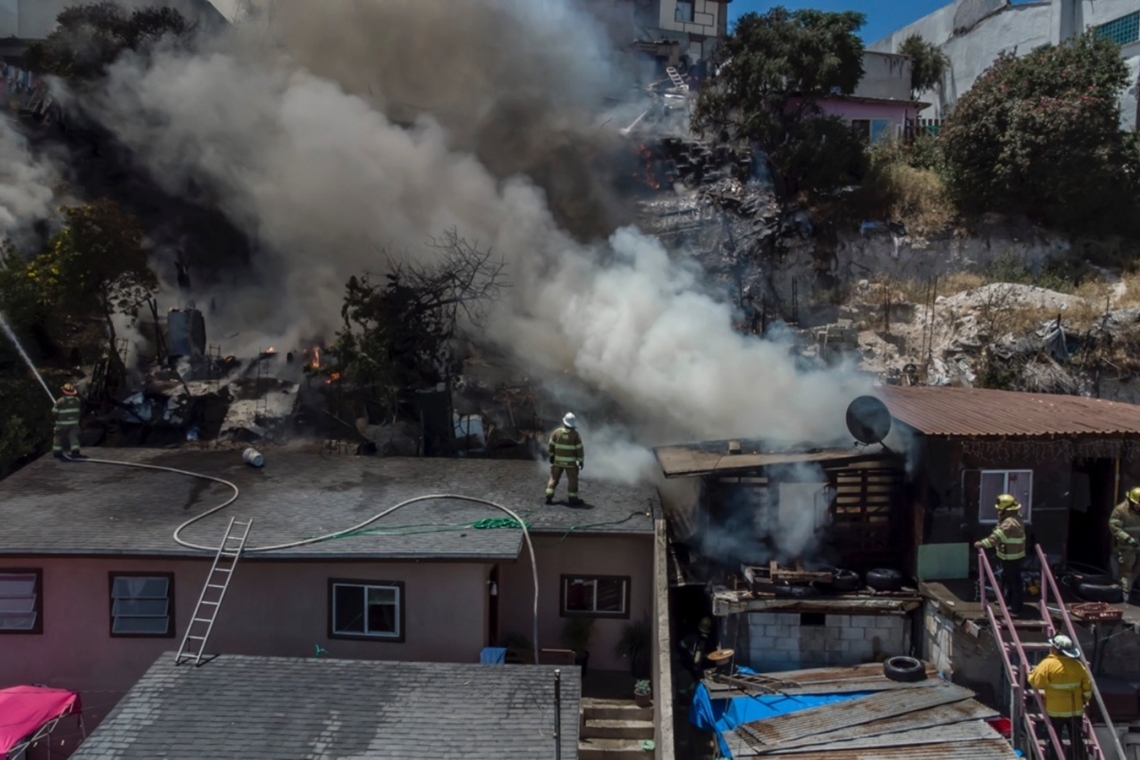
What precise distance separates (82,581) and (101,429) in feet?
25.6

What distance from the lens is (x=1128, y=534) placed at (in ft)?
33.0

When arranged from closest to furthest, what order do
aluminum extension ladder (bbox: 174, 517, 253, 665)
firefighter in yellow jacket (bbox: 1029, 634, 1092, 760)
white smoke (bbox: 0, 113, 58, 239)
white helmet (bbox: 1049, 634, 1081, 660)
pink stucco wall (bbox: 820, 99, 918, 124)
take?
white helmet (bbox: 1049, 634, 1081, 660) → firefighter in yellow jacket (bbox: 1029, 634, 1092, 760) → aluminum extension ladder (bbox: 174, 517, 253, 665) → white smoke (bbox: 0, 113, 58, 239) → pink stucco wall (bbox: 820, 99, 918, 124)

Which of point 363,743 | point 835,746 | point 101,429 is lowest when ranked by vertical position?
point 835,746

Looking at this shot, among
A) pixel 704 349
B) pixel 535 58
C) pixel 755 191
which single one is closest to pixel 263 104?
pixel 535 58

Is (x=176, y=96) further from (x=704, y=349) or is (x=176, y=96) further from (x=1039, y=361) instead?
(x=1039, y=361)

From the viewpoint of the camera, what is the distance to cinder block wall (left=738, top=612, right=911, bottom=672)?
423 inches

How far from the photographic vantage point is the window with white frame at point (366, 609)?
9906 mm

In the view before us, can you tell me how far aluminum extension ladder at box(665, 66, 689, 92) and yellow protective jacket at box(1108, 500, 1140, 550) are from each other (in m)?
21.4

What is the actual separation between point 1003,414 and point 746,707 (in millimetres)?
5346

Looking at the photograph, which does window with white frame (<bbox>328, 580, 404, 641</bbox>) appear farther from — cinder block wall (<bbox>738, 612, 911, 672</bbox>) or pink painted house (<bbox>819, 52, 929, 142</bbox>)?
pink painted house (<bbox>819, 52, 929, 142</bbox>)

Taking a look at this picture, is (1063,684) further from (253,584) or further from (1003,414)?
(253,584)

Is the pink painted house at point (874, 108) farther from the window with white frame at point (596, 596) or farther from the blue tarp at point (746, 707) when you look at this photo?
the blue tarp at point (746, 707)

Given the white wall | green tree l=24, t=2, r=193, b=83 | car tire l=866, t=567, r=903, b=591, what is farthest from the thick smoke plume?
the white wall

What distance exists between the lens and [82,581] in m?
9.95
